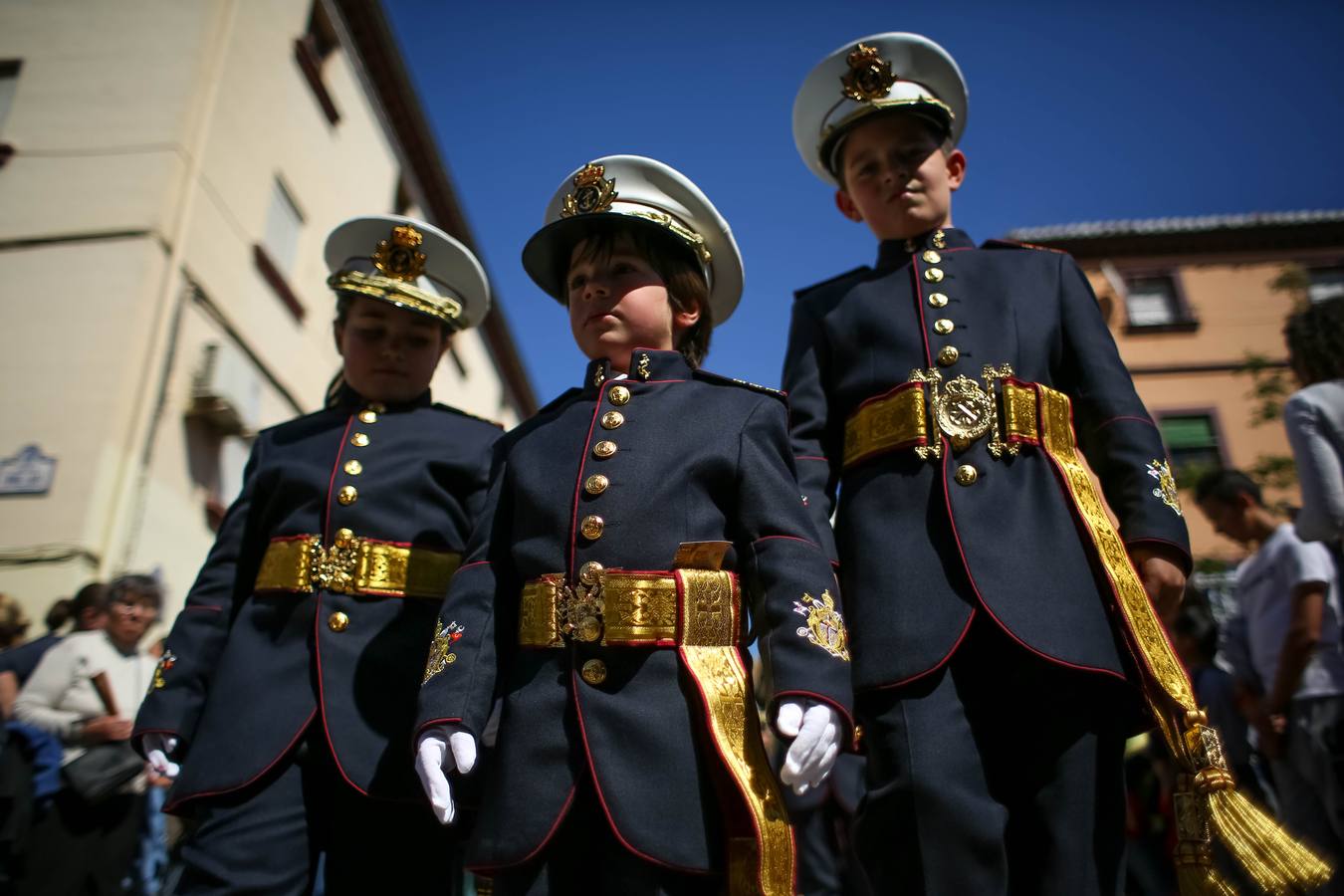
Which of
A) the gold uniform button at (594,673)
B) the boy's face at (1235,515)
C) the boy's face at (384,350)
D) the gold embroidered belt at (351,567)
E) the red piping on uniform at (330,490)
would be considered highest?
the boy's face at (384,350)

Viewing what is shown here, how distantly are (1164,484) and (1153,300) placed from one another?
70.1 feet

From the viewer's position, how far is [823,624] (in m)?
2.01

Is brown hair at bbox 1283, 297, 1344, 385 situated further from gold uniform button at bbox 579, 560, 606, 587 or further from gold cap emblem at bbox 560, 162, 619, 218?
gold uniform button at bbox 579, 560, 606, 587

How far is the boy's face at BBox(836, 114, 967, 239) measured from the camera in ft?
9.06

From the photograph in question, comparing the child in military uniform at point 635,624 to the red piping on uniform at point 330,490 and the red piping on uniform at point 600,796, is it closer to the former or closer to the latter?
the red piping on uniform at point 600,796

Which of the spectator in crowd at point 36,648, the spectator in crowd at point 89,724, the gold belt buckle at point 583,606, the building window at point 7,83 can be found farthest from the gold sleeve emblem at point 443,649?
the building window at point 7,83

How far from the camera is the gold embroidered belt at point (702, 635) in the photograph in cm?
183

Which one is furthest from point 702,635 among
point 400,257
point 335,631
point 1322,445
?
point 1322,445

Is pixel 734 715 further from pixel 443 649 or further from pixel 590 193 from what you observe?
pixel 590 193

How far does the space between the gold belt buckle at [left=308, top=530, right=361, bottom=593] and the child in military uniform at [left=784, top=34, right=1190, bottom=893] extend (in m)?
1.25

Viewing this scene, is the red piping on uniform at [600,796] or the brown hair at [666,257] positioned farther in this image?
the brown hair at [666,257]

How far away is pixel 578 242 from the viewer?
2.66m

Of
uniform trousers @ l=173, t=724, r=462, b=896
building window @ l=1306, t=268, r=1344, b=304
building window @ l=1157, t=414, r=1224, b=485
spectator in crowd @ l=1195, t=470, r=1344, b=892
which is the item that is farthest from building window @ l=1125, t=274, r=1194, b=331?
uniform trousers @ l=173, t=724, r=462, b=896

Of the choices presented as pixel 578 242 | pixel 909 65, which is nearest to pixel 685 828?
pixel 578 242
